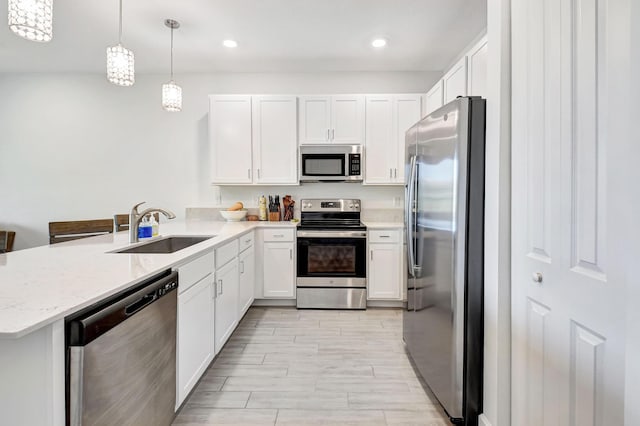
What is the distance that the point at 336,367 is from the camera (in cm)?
234

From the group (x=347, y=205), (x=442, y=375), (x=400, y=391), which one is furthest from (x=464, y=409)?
(x=347, y=205)

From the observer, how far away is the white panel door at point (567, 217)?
37.3 inches

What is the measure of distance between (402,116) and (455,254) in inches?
94.0

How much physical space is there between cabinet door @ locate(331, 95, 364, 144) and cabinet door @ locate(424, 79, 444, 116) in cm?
71

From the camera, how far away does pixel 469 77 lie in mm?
2172

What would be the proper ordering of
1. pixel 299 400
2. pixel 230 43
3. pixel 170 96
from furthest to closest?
pixel 230 43 < pixel 170 96 < pixel 299 400

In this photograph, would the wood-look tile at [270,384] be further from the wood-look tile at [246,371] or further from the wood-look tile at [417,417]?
the wood-look tile at [417,417]

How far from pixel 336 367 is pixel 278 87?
3.21m

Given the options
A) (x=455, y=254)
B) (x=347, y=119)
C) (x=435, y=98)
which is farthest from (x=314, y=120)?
(x=455, y=254)

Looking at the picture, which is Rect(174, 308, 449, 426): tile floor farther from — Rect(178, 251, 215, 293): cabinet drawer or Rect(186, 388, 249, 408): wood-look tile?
Rect(178, 251, 215, 293): cabinet drawer

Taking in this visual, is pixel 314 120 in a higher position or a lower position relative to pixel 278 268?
higher

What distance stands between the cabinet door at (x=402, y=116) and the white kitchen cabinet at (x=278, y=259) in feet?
4.88

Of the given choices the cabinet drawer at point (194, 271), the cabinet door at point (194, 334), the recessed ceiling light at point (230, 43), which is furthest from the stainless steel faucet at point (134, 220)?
the recessed ceiling light at point (230, 43)

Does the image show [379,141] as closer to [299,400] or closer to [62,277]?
[299,400]
